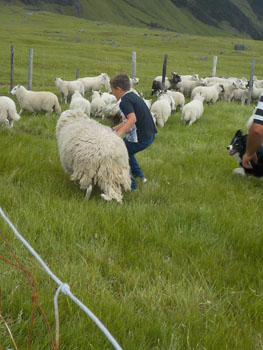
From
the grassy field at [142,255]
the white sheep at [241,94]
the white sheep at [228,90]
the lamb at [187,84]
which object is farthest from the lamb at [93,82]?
the grassy field at [142,255]

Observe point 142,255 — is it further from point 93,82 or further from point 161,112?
point 93,82

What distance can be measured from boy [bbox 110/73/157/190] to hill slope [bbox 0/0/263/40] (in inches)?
5407

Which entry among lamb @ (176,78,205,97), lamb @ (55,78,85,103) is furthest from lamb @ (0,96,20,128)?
lamb @ (176,78,205,97)

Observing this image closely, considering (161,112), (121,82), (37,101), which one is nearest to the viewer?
(121,82)

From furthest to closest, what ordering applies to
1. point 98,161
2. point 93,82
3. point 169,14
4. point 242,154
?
point 169,14, point 93,82, point 242,154, point 98,161

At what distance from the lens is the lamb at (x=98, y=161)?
407 cm

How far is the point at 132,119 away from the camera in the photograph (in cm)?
454

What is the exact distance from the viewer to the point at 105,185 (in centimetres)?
411

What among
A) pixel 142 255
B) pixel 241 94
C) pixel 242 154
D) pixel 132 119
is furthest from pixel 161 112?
pixel 241 94

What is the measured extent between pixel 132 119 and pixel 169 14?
7774 inches

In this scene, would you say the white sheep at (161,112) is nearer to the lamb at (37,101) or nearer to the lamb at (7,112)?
the lamb at (37,101)

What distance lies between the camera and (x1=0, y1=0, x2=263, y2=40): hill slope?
5694 inches

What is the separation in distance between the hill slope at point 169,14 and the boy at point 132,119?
5407 inches

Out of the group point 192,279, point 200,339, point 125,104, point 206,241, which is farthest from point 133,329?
point 125,104
